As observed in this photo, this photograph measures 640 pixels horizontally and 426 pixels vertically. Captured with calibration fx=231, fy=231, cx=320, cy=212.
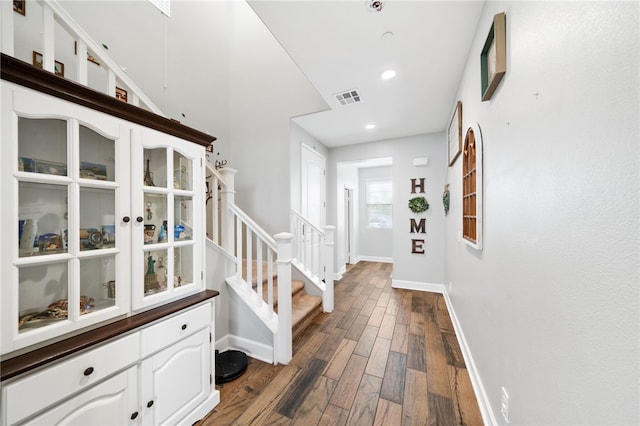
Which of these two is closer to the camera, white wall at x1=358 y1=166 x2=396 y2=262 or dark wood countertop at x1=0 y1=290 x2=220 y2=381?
dark wood countertop at x1=0 y1=290 x2=220 y2=381

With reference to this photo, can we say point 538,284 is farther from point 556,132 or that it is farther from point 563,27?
point 563,27

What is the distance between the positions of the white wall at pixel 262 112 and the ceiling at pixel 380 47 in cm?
63

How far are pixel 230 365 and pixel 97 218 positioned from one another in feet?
4.84

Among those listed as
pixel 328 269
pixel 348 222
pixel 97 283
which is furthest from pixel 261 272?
pixel 348 222

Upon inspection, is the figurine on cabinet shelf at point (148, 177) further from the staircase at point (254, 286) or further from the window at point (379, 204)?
the window at point (379, 204)

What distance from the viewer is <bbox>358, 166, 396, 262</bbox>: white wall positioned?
6.04 m

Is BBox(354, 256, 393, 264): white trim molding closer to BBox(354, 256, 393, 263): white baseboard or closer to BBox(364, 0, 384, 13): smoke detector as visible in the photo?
BBox(354, 256, 393, 263): white baseboard

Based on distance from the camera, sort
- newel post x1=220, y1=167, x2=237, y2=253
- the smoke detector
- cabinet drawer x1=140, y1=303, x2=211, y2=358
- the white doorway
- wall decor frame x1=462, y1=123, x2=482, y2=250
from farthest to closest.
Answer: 1. the white doorway
2. newel post x1=220, y1=167, x2=237, y2=253
3. wall decor frame x1=462, y1=123, x2=482, y2=250
4. the smoke detector
5. cabinet drawer x1=140, y1=303, x2=211, y2=358

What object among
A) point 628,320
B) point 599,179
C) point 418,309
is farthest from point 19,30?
point 418,309

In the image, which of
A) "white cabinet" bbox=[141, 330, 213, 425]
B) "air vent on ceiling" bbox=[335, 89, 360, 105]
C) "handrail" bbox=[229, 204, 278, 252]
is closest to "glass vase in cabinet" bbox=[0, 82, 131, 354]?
"white cabinet" bbox=[141, 330, 213, 425]

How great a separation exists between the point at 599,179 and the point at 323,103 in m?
2.78

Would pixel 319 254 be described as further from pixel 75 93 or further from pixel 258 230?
pixel 75 93

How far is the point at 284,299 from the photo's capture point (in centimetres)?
196

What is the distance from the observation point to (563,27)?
72cm
